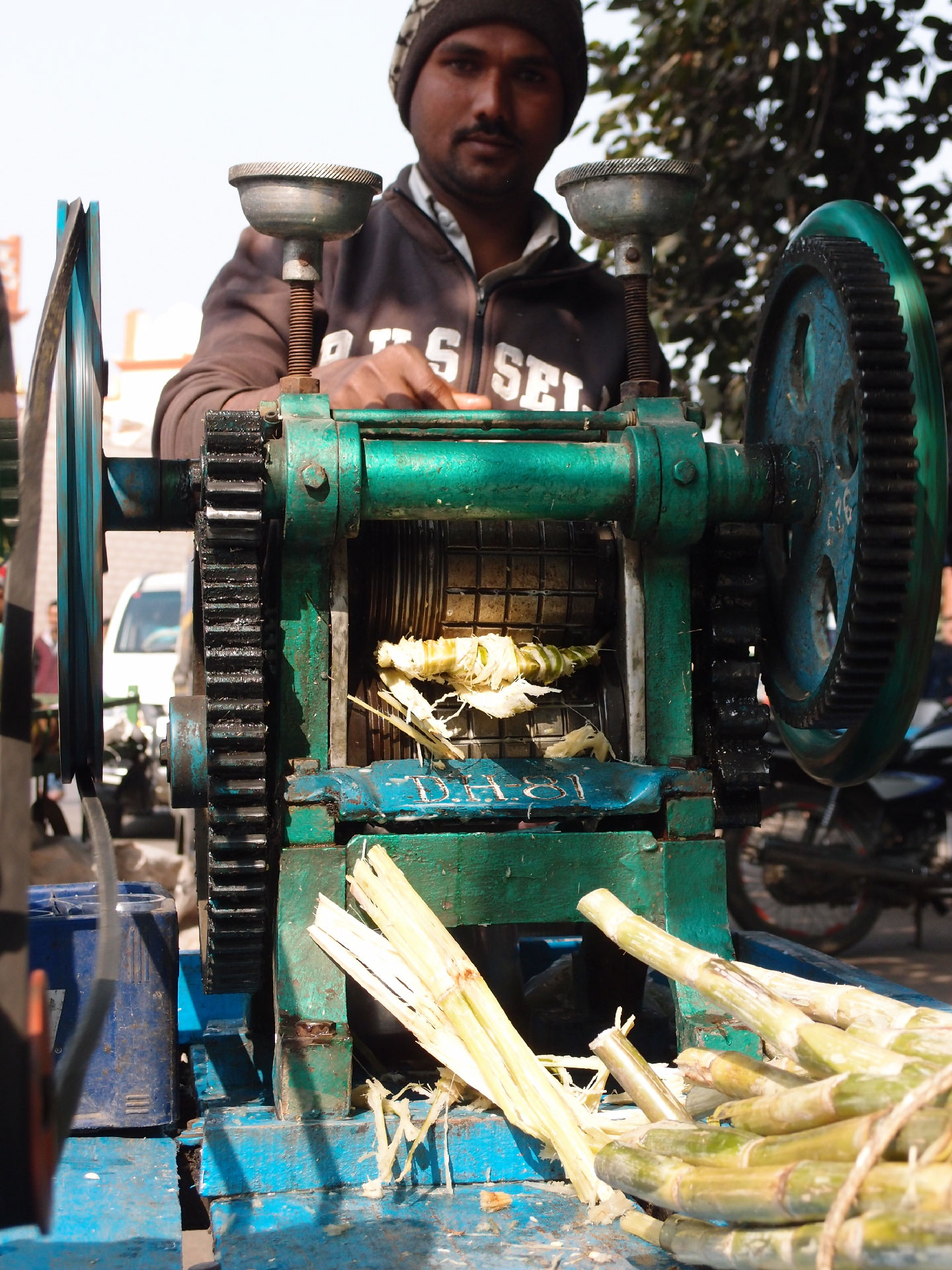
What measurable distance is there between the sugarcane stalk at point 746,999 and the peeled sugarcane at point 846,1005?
1.2 inches

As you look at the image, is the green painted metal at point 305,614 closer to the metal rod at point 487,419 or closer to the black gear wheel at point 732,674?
the metal rod at point 487,419

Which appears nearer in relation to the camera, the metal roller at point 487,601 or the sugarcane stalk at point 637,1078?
the sugarcane stalk at point 637,1078

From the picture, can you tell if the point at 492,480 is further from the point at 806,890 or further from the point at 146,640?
the point at 146,640

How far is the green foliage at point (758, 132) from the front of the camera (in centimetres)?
570

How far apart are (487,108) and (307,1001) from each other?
2.05m

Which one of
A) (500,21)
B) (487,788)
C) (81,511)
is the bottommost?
(487,788)

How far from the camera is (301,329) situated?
265 centimetres

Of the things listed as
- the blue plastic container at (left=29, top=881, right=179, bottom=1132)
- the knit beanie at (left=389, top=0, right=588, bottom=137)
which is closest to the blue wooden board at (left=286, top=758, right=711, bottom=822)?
the blue plastic container at (left=29, top=881, right=179, bottom=1132)

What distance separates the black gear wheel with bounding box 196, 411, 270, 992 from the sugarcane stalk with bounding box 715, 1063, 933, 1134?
874mm

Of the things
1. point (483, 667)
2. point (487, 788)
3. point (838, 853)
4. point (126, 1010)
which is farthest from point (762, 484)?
point (838, 853)

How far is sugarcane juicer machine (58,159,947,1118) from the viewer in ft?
7.40

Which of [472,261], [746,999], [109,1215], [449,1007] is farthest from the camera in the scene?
[472,261]

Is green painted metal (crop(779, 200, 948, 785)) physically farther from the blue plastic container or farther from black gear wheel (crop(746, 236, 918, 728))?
the blue plastic container

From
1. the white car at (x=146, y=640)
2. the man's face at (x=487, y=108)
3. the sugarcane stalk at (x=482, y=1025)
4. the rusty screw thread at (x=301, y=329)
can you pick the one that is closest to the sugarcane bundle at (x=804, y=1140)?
the sugarcane stalk at (x=482, y=1025)
